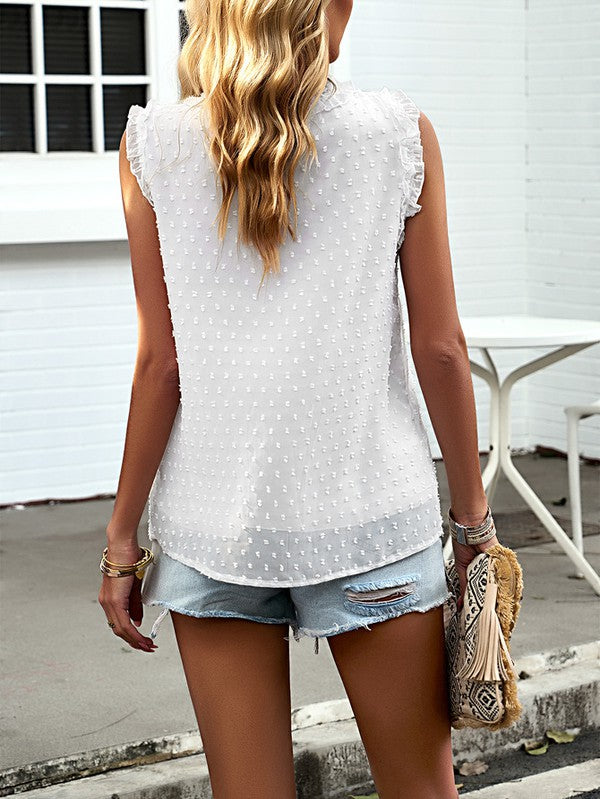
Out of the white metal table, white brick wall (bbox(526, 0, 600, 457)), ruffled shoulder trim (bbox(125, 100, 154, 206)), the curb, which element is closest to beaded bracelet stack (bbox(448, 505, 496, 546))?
ruffled shoulder trim (bbox(125, 100, 154, 206))

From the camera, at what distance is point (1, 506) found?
21.4 feet

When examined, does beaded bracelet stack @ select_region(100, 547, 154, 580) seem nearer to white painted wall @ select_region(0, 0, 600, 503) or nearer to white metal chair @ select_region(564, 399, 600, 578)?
white metal chair @ select_region(564, 399, 600, 578)

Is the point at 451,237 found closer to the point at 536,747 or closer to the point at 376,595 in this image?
the point at 536,747

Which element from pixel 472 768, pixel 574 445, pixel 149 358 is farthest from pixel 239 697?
pixel 574 445

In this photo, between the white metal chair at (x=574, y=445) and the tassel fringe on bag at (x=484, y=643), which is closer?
the tassel fringe on bag at (x=484, y=643)

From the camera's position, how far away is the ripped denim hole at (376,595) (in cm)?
175

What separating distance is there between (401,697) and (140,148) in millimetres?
869

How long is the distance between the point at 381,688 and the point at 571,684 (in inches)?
88.9

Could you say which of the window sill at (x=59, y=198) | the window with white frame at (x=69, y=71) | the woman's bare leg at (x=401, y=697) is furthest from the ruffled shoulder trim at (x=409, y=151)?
the window with white frame at (x=69, y=71)

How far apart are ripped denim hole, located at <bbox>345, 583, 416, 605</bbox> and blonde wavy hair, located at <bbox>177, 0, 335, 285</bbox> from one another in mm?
467

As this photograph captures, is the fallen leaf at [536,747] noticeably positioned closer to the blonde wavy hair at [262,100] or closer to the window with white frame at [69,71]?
the blonde wavy hair at [262,100]

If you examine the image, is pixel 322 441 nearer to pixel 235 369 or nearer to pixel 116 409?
pixel 235 369

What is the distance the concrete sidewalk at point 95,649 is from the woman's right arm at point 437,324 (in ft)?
6.07

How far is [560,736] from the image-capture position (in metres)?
3.83
